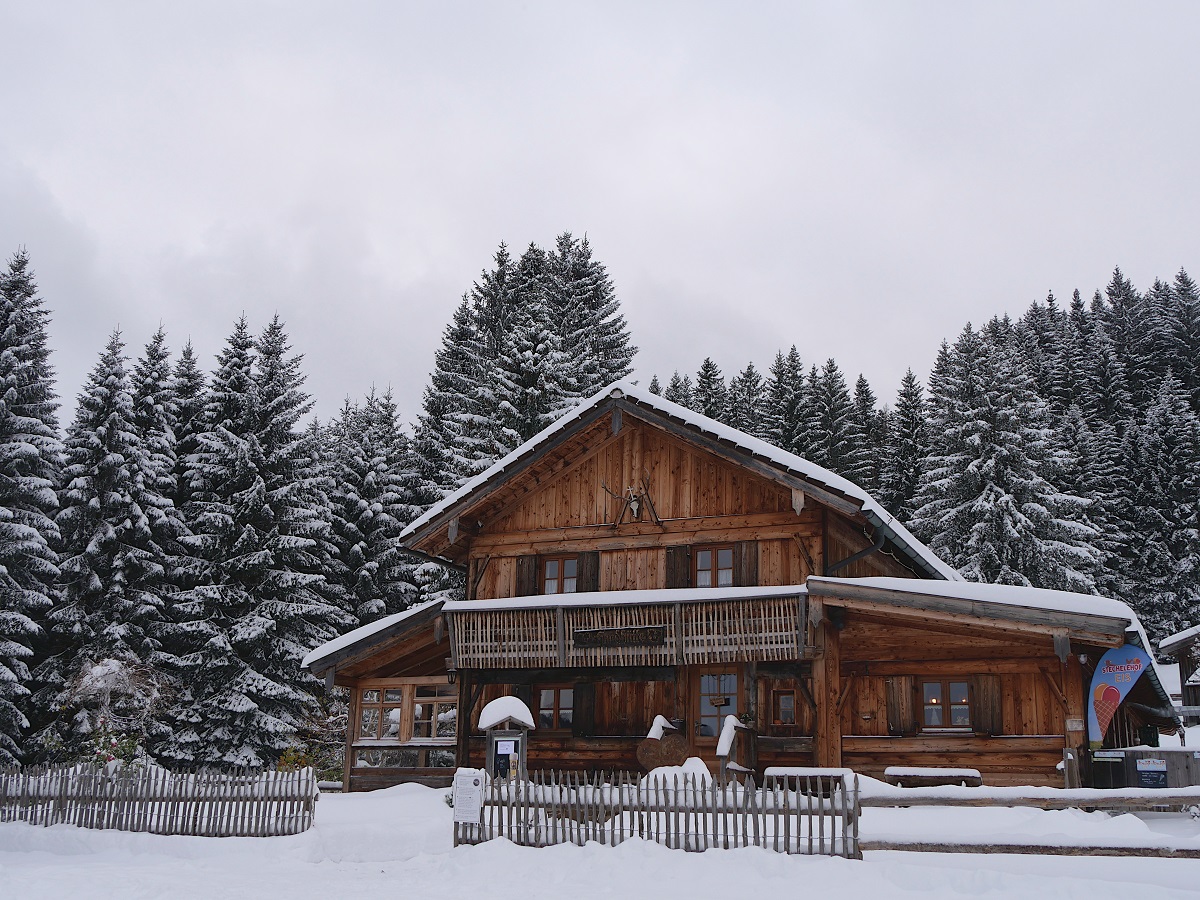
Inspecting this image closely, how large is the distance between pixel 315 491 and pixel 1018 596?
25840 millimetres

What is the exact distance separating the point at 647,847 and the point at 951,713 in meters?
8.96

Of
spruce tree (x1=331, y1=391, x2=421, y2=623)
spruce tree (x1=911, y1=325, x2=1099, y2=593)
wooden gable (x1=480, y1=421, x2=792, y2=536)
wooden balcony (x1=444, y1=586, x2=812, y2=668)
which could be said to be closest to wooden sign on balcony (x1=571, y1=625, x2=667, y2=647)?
wooden balcony (x1=444, y1=586, x2=812, y2=668)

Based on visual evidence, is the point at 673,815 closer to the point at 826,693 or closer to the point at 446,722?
the point at 826,693

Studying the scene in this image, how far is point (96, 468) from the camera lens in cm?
3164

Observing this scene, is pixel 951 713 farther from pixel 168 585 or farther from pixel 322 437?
pixel 322 437

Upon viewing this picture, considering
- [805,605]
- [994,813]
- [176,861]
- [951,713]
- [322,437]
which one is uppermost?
[322,437]

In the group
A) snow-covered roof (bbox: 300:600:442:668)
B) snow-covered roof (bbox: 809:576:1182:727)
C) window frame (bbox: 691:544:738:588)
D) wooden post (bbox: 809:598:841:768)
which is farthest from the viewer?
snow-covered roof (bbox: 300:600:442:668)

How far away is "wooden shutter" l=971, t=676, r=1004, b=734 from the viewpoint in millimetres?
18766

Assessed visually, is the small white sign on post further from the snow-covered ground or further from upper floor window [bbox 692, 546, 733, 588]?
upper floor window [bbox 692, 546, 733, 588]

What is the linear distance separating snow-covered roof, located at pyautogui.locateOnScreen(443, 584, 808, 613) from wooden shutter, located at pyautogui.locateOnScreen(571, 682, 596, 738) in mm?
2115

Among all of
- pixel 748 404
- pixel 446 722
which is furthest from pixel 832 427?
pixel 446 722

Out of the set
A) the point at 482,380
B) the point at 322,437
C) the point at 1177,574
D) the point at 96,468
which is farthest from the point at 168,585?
the point at 1177,574

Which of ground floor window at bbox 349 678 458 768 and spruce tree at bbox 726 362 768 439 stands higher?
spruce tree at bbox 726 362 768 439

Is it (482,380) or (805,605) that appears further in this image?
(482,380)
